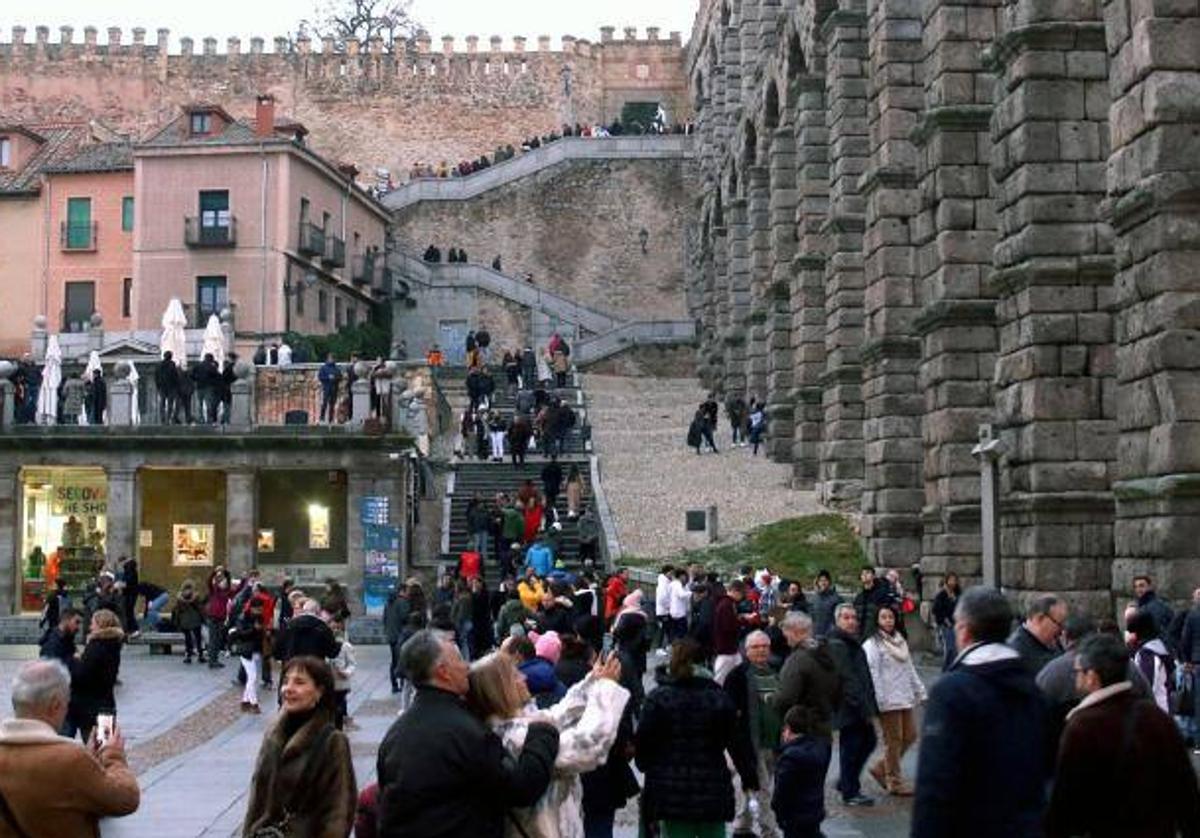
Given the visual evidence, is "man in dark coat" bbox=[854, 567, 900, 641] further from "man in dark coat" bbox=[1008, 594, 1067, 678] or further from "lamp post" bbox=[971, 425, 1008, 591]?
"man in dark coat" bbox=[1008, 594, 1067, 678]

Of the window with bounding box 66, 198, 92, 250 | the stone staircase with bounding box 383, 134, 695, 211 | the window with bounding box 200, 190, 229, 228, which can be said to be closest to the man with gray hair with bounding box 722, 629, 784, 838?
the window with bounding box 200, 190, 229, 228

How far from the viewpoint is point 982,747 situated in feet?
20.7

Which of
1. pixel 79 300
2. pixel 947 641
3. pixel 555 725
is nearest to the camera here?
pixel 555 725

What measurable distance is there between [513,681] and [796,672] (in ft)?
13.8

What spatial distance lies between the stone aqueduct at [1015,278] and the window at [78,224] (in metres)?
25.9

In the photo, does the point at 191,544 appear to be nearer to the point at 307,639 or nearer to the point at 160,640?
the point at 160,640

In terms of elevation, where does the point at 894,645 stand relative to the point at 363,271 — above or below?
below

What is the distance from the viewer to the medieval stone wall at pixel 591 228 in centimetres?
6650

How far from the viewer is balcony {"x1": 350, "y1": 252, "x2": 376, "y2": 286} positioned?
193 feet

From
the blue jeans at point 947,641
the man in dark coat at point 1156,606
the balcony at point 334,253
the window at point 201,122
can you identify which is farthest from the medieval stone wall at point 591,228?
the man in dark coat at point 1156,606

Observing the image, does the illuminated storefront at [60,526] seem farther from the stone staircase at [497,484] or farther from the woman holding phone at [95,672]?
the woman holding phone at [95,672]

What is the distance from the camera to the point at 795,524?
3244 cm

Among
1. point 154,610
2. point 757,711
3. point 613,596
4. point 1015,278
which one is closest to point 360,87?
point 154,610

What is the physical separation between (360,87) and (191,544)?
46745mm
